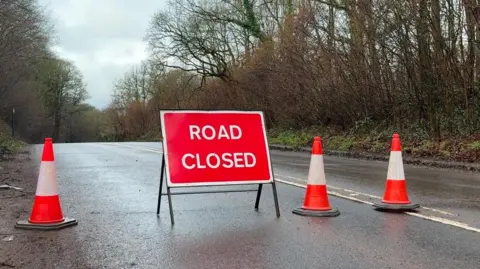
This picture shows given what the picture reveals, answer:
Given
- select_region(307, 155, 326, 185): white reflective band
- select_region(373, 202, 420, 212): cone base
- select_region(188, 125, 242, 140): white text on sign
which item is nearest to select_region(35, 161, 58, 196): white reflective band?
select_region(188, 125, 242, 140): white text on sign

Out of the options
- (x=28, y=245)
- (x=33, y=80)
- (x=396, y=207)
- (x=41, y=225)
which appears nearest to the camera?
(x=28, y=245)

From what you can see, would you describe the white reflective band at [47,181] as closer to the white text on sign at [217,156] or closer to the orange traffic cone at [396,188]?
the white text on sign at [217,156]

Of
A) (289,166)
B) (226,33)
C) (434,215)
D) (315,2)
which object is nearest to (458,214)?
(434,215)

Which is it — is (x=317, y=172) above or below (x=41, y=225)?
above

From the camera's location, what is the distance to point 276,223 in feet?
21.2

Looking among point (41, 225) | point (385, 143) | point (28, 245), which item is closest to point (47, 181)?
point (41, 225)

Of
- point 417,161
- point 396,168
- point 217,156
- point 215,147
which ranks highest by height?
point 215,147

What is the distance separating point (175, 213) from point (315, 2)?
17.5 m

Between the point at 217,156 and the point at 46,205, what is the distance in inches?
85.6

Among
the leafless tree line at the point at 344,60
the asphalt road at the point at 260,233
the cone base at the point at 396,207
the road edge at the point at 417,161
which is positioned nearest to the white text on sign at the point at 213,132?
the asphalt road at the point at 260,233

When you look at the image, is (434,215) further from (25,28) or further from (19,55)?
(19,55)

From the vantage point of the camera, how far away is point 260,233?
5918 millimetres

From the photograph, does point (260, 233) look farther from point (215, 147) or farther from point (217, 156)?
point (215, 147)

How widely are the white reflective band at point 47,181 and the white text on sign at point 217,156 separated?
159 cm
